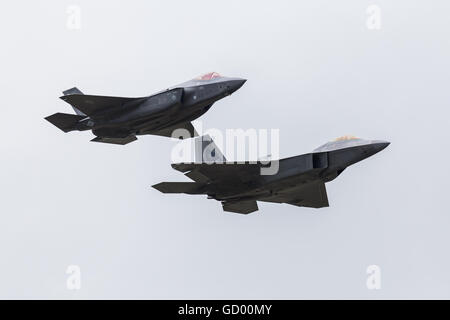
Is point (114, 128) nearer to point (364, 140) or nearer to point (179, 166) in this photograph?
point (179, 166)

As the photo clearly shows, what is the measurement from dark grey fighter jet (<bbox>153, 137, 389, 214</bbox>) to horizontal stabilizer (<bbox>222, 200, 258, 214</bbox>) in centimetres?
48

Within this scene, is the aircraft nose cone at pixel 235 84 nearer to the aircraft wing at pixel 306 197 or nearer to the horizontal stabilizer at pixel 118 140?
the aircraft wing at pixel 306 197

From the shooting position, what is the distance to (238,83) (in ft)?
183

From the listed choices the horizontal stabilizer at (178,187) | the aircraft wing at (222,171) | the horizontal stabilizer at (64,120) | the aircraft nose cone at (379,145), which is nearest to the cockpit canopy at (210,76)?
the aircraft wing at (222,171)

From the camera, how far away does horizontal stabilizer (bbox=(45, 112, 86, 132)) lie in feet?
189

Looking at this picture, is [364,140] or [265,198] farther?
[265,198]

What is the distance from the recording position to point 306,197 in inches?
2336

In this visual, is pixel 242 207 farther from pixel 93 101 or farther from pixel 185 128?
pixel 93 101

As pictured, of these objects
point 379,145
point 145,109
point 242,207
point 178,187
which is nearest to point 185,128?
point 242,207

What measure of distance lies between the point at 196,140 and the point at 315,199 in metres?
7.27

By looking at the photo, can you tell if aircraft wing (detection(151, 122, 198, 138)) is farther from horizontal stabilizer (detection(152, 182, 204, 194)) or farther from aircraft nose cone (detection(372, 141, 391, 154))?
aircraft nose cone (detection(372, 141, 391, 154))

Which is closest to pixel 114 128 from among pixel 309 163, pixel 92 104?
pixel 92 104

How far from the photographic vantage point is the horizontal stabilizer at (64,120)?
57531 mm

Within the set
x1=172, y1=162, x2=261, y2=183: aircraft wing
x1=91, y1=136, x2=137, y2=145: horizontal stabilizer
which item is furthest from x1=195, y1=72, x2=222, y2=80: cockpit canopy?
x1=91, y1=136, x2=137, y2=145: horizontal stabilizer
